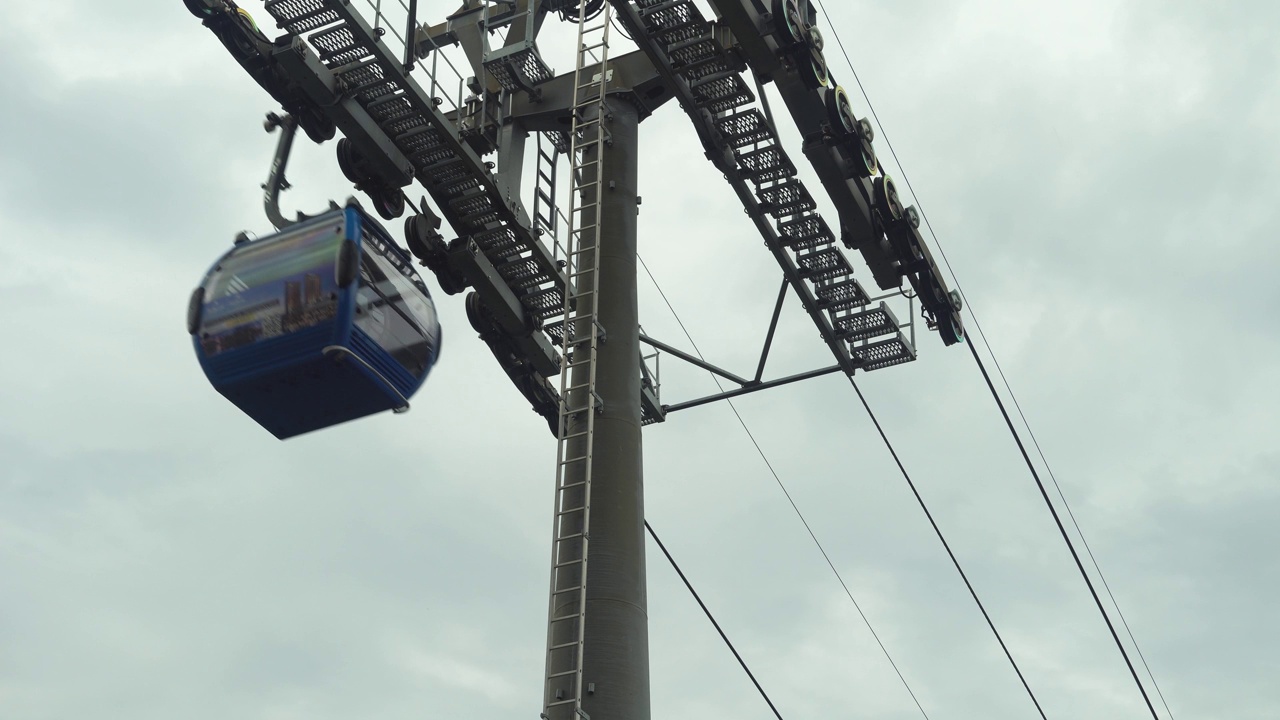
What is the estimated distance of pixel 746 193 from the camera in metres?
19.0

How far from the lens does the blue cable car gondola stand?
14.9 metres

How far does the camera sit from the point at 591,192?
18156mm

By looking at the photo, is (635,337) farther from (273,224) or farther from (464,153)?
(273,224)

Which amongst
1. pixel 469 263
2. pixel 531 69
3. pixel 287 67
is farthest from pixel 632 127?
pixel 287 67

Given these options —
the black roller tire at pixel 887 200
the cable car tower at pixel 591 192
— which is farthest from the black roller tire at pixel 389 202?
the black roller tire at pixel 887 200

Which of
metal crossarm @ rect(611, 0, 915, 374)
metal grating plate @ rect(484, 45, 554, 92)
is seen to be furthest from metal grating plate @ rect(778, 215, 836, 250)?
metal grating plate @ rect(484, 45, 554, 92)

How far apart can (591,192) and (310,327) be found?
4527mm

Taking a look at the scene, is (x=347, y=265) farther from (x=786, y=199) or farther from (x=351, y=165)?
(x=786, y=199)

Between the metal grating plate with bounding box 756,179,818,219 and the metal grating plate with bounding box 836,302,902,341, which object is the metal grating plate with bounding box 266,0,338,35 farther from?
the metal grating plate with bounding box 836,302,902,341

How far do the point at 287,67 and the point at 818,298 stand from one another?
25.0 ft

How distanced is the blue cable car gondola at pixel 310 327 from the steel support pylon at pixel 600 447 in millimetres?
1809

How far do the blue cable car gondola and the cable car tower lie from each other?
1.21 meters

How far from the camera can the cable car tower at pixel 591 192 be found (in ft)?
52.2

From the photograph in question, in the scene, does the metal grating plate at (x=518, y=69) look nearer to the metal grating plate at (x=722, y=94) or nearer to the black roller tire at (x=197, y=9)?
the metal grating plate at (x=722, y=94)
